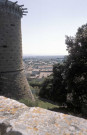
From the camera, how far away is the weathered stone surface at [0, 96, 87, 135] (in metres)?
1.43

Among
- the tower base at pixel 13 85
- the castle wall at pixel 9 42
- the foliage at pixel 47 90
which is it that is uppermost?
the castle wall at pixel 9 42

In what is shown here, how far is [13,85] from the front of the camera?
9008 mm

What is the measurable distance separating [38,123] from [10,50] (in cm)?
805

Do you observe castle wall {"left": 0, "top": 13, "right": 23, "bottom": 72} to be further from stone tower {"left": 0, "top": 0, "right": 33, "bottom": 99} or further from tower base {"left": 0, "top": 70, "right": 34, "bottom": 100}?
tower base {"left": 0, "top": 70, "right": 34, "bottom": 100}

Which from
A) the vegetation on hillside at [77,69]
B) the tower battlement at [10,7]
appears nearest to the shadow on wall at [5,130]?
the vegetation on hillside at [77,69]

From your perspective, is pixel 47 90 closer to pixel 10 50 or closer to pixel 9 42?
pixel 10 50

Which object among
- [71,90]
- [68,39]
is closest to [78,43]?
[68,39]

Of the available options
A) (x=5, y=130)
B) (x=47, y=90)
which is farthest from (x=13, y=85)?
(x=47, y=90)

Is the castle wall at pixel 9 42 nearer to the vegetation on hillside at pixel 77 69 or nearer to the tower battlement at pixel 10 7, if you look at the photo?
the tower battlement at pixel 10 7

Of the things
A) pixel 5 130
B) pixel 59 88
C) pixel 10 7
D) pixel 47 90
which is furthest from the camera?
pixel 47 90

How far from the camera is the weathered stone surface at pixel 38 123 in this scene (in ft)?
4.69

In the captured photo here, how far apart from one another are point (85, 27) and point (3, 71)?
7.34 meters

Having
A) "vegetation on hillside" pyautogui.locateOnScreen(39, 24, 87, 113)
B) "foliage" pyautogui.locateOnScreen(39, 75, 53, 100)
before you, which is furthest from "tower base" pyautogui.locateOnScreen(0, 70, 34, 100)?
"foliage" pyautogui.locateOnScreen(39, 75, 53, 100)

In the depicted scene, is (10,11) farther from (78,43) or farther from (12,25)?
(78,43)
